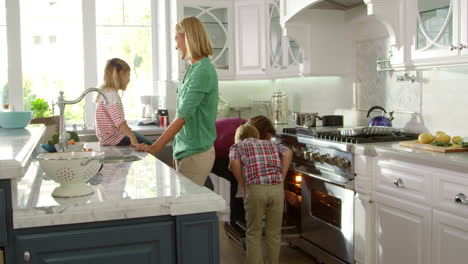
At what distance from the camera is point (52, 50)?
19.1ft

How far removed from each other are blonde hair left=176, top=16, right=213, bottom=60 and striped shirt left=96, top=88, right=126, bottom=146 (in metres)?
0.78

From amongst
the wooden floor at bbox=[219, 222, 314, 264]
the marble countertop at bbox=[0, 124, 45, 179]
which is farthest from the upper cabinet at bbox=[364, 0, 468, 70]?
the marble countertop at bbox=[0, 124, 45, 179]

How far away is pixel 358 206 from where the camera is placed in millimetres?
3457

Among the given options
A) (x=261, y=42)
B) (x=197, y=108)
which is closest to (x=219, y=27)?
(x=261, y=42)

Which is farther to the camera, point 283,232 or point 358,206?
point 283,232

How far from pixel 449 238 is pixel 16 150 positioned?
6.33 feet

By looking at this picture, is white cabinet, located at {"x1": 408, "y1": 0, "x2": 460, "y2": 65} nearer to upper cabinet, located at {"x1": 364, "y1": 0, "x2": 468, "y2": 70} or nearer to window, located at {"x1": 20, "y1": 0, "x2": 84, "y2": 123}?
upper cabinet, located at {"x1": 364, "y1": 0, "x2": 468, "y2": 70}

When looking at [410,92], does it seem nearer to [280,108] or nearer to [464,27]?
[464,27]

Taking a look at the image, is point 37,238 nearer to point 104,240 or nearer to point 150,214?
point 104,240

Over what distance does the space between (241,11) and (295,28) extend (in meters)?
1.01

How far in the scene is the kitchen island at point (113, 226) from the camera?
71.3 inches

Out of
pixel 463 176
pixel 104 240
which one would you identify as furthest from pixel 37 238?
pixel 463 176

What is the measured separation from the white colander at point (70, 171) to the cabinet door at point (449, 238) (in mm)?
1631

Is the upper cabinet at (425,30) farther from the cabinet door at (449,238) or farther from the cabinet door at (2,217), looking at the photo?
the cabinet door at (2,217)
